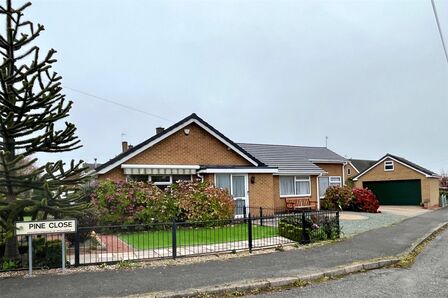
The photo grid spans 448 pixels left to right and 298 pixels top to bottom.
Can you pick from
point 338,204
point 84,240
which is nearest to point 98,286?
point 84,240

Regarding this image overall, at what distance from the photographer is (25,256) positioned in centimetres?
944

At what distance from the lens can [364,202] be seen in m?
26.4

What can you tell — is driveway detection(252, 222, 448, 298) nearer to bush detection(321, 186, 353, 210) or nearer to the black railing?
the black railing

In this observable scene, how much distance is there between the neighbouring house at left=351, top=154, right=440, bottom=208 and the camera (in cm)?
3316

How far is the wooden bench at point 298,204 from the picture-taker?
23.6 m

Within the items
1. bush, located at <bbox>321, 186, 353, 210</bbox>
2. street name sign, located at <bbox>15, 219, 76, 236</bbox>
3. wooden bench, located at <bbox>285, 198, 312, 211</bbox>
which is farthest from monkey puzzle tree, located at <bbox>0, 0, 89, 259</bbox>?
bush, located at <bbox>321, 186, 353, 210</bbox>

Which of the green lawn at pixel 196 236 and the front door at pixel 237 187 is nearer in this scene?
the green lawn at pixel 196 236

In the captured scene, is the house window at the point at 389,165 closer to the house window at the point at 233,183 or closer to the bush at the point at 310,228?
the house window at the point at 233,183

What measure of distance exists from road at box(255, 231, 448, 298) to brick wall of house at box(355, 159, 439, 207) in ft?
83.4

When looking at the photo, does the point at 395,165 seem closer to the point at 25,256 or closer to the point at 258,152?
the point at 258,152

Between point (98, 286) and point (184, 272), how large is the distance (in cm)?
189

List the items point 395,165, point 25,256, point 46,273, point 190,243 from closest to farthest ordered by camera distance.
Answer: point 46,273
point 25,256
point 190,243
point 395,165

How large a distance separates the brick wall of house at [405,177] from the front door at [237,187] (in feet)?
64.7

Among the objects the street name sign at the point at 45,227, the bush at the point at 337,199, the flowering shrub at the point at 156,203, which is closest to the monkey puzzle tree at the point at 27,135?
the street name sign at the point at 45,227
